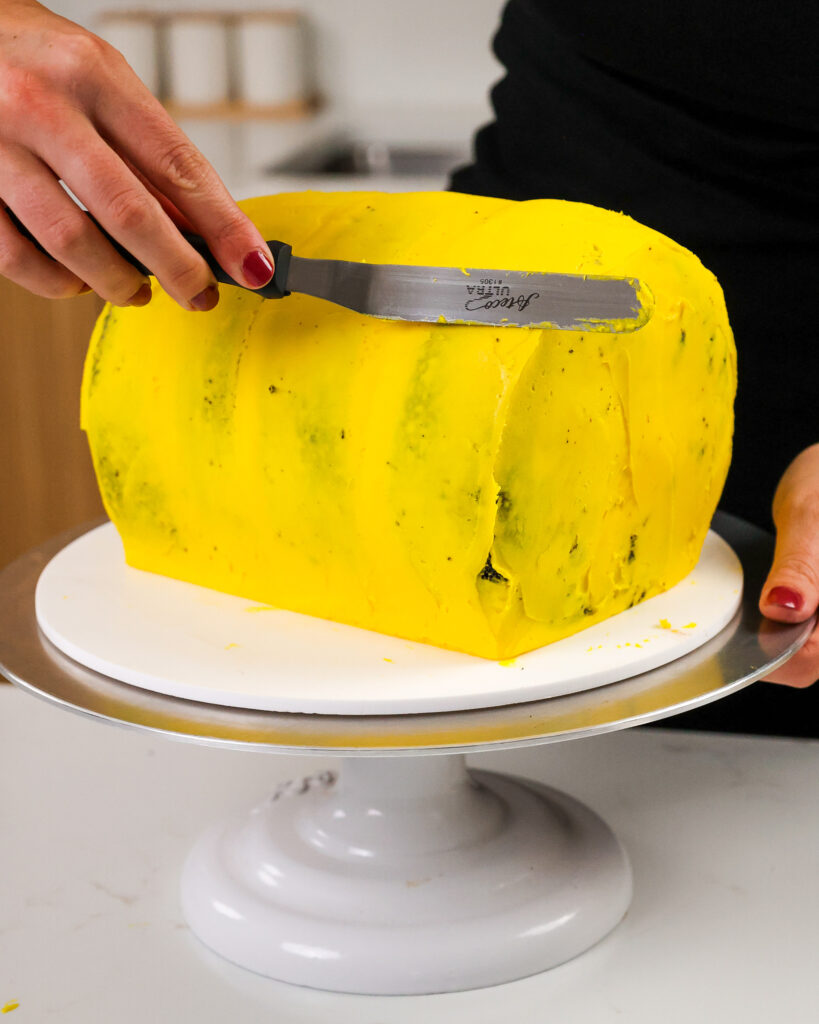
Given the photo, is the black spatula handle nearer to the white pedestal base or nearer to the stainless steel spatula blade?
the stainless steel spatula blade

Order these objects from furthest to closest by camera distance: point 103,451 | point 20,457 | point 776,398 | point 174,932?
1. point 20,457
2. point 776,398
3. point 103,451
4. point 174,932

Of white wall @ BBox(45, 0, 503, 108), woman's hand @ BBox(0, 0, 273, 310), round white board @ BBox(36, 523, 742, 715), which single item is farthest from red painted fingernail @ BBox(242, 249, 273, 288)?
white wall @ BBox(45, 0, 503, 108)

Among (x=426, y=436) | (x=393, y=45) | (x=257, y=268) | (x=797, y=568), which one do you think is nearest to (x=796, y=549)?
(x=797, y=568)

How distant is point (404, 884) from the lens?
725mm

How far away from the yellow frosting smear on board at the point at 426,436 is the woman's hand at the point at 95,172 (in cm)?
11

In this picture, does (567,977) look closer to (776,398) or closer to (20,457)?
(776,398)

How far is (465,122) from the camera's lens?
111 inches

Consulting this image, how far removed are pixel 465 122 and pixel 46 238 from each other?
231cm

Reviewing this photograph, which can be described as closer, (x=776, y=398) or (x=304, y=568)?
→ (x=304, y=568)

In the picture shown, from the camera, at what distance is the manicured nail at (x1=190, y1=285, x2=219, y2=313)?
2.35 ft

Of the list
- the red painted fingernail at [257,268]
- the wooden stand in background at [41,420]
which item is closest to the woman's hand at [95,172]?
the red painted fingernail at [257,268]

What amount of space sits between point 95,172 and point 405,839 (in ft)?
1.35

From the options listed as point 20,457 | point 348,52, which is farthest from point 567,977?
point 348,52

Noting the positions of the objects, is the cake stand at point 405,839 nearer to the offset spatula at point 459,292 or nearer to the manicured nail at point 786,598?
the manicured nail at point 786,598
